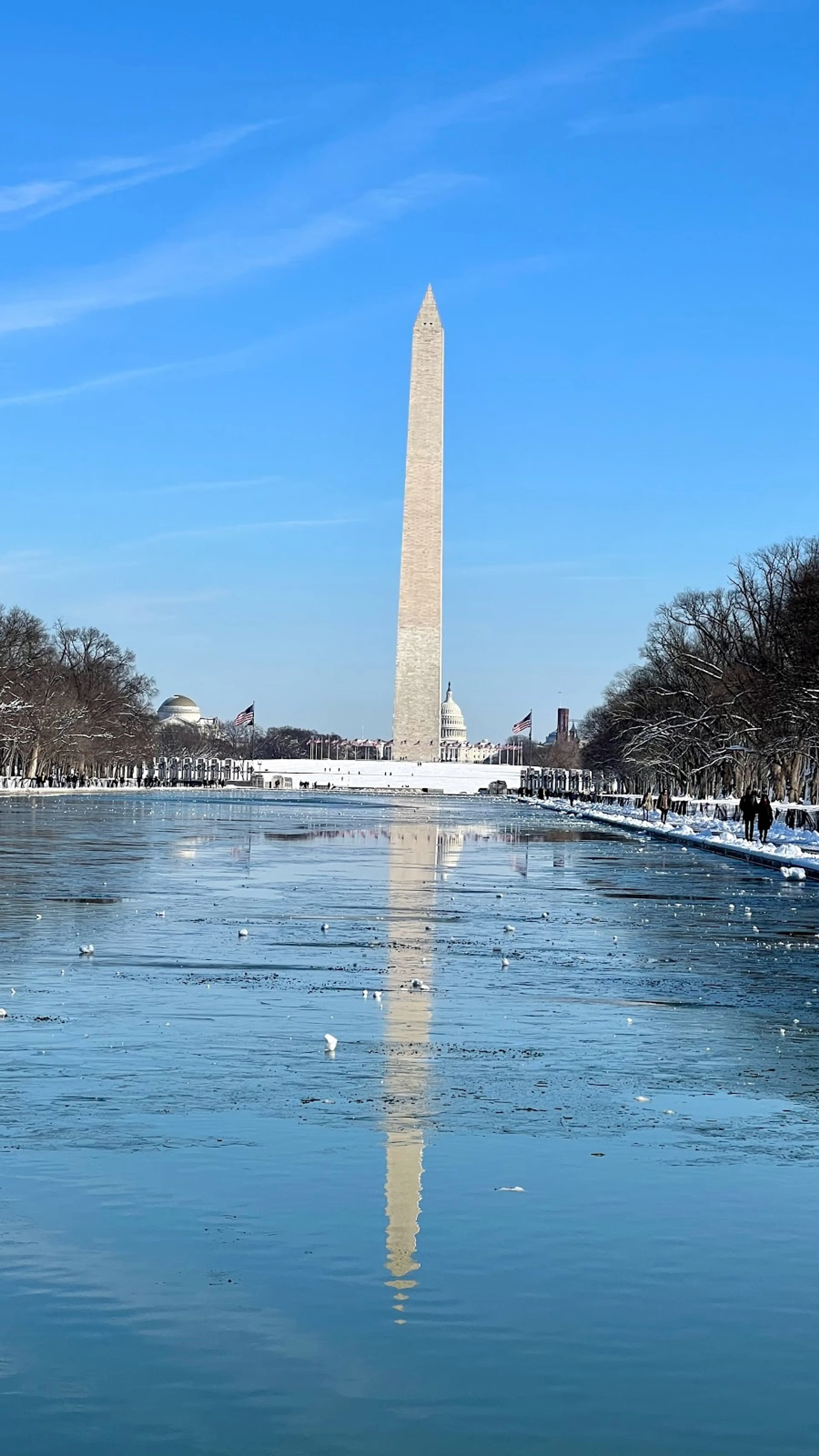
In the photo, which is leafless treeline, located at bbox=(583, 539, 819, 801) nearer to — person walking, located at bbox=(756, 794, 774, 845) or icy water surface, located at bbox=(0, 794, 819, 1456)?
person walking, located at bbox=(756, 794, 774, 845)

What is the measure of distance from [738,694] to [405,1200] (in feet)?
221

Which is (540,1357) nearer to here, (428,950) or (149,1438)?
(149,1438)

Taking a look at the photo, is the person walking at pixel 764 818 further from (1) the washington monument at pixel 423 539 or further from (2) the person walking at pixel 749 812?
(1) the washington monument at pixel 423 539

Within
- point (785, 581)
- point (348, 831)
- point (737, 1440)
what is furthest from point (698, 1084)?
point (785, 581)

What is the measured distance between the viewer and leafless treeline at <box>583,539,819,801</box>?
6056 cm

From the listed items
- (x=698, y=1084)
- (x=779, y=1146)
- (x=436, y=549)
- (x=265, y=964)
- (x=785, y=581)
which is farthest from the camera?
(x=436, y=549)

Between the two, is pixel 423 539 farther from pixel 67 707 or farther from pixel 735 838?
pixel 735 838

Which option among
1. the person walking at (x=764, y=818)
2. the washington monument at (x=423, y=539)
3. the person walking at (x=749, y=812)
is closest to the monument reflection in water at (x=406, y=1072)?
the person walking at (x=749, y=812)

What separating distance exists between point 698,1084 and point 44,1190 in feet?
15.5

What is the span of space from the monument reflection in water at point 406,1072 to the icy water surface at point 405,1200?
0.11 feet

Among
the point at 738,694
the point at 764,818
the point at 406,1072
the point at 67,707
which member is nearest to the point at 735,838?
the point at 764,818

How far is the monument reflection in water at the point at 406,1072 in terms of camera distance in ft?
24.6

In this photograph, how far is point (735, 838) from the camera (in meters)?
54.6

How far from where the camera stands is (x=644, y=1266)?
7.33 metres
